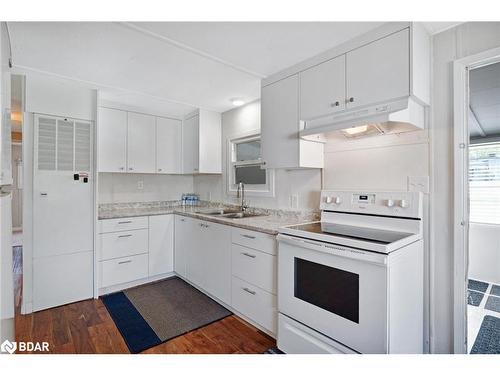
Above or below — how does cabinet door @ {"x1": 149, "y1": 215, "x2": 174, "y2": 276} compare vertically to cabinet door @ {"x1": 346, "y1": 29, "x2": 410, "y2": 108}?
below

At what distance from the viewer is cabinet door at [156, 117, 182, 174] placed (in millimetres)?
3447

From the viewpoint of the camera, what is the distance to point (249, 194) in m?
3.09

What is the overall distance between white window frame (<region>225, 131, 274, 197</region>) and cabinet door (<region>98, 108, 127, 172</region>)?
4.29ft

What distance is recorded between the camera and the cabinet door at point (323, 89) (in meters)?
1.75

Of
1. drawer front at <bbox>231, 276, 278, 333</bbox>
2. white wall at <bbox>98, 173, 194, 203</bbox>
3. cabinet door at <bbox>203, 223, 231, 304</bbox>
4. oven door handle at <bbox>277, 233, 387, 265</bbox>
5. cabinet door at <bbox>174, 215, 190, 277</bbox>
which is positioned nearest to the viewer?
oven door handle at <bbox>277, 233, 387, 265</bbox>

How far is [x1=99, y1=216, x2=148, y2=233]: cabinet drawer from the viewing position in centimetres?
270

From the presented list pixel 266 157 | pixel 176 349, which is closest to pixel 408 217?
pixel 266 157

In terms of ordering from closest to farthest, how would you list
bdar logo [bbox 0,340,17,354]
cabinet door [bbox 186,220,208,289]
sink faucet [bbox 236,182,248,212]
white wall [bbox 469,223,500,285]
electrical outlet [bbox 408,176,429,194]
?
bdar logo [bbox 0,340,17,354], electrical outlet [bbox 408,176,429,194], white wall [bbox 469,223,500,285], cabinet door [bbox 186,220,208,289], sink faucet [bbox 236,182,248,212]

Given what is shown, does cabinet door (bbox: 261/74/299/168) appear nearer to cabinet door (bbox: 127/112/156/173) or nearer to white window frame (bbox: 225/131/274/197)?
white window frame (bbox: 225/131/274/197)

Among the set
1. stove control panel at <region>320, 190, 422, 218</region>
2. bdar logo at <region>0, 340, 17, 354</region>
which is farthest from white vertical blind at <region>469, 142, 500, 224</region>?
bdar logo at <region>0, 340, 17, 354</region>

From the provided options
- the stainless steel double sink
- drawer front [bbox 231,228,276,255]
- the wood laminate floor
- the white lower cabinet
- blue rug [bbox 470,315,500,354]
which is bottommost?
the wood laminate floor

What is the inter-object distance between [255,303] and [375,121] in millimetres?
1591

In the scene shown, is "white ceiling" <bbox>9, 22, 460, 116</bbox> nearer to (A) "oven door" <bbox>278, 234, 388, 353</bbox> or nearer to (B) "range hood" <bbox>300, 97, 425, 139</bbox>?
(B) "range hood" <bbox>300, 97, 425, 139</bbox>

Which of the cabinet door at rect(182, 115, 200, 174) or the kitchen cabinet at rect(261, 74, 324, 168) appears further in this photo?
the cabinet door at rect(182, 115, 200, 174)
